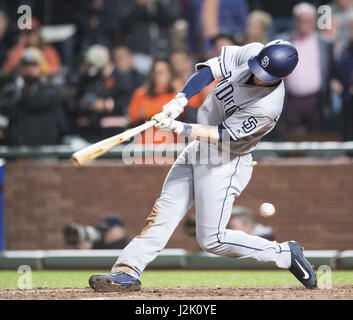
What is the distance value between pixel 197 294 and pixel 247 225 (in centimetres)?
258

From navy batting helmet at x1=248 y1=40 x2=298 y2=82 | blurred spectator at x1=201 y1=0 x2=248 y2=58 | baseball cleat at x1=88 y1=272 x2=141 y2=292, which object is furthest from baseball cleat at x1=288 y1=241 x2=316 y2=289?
blurred spectator at x1=201 y1=0 x2=248 y2=58

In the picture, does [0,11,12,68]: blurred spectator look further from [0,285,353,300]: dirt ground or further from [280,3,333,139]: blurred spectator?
[0,285,353,300]: dirt ground

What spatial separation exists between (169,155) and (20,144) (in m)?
1.85

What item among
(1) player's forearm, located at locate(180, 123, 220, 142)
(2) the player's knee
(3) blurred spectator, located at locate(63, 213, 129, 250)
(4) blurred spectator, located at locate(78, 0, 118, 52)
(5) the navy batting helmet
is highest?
(4) blurred spectator, located at locate(78, 0, 118, 52)

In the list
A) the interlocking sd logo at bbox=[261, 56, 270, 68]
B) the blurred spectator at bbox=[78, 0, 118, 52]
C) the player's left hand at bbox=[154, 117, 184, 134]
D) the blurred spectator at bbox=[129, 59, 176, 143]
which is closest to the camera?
the interlocking sd logo at bbox=[261, 56, 270, 68]

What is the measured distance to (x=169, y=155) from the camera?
27.6 ft

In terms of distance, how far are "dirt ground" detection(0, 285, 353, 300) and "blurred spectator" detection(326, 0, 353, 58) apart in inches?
155

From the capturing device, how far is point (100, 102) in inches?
369

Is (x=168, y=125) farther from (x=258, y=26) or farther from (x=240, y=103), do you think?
(x=258, y=26)

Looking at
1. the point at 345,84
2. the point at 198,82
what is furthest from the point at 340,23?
the point at 198,82

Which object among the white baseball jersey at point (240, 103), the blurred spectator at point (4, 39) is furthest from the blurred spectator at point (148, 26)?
the white baseball jersey at point (240, 103)

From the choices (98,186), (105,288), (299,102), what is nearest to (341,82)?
(299,102)

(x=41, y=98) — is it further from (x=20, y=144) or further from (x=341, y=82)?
(x=341, y=82)

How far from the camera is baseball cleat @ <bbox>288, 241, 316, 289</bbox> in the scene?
5887 millimetres
